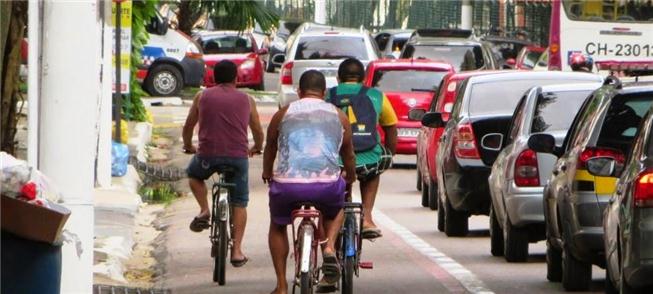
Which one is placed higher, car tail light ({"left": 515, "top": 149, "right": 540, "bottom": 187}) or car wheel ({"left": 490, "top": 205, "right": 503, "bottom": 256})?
car tail light ({"left": 515, "top": 149, "right": 540, "bottom": 187})

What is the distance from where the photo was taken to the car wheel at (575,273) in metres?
13.2

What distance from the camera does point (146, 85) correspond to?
4247 centimetres

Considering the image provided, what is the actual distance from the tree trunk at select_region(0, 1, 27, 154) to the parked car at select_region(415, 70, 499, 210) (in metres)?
6.72

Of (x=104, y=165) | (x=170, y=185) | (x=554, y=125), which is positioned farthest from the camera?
(x=170, y=185)

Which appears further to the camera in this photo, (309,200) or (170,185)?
(170,185)

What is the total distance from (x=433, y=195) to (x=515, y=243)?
19.6 ft

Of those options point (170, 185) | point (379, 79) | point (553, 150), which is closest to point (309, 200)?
point (553, 150)

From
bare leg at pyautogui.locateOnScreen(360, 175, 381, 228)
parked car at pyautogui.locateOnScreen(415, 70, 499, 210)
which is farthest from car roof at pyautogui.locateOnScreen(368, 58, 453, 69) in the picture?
bare leg at pyautogui.locateOnScreen(360, 175, 381, 228)

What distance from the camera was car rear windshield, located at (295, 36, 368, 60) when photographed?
33750 mm

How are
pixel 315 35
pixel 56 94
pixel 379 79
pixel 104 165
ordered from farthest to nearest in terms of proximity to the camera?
pixel 315 35
pixel 379 79
pixel 104 165
pixel 56 94

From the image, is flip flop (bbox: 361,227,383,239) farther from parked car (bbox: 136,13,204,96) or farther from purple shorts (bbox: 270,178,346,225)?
parked car (bbox: 136,13,204,96)

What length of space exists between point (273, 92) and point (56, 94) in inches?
1552

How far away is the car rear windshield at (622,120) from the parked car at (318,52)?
19.8m

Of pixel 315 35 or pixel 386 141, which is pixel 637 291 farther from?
pixel 315 35
